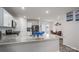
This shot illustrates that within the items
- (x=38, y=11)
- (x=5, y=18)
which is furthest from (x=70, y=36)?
(x=5, y=18)

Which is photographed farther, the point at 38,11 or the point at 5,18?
the point at 5,18

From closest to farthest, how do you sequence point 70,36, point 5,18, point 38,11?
1. point 38,11
2. point 5,18
3. point 70,36

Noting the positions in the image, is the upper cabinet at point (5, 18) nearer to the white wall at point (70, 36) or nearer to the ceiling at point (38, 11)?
the ceiling at point (38, 11)

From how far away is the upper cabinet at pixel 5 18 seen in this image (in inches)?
88.4

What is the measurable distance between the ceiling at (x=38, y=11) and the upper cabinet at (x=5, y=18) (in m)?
0.14

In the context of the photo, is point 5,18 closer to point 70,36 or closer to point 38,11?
point 38,11

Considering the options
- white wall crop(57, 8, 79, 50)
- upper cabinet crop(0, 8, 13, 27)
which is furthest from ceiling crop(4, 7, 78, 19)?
white wall crop(57, 8, 79, 50)

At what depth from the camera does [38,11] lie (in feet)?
7.61

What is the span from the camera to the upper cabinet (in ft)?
7.36

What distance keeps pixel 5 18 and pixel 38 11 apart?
2.93 feet

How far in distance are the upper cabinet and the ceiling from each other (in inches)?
5.4

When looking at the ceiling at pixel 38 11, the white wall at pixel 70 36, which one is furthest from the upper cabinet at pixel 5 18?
the white wall at pixel 70 36

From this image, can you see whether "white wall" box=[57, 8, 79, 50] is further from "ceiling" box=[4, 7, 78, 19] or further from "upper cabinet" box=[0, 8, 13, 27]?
"upper cabinet" box=[0, 8, 13, 27]
